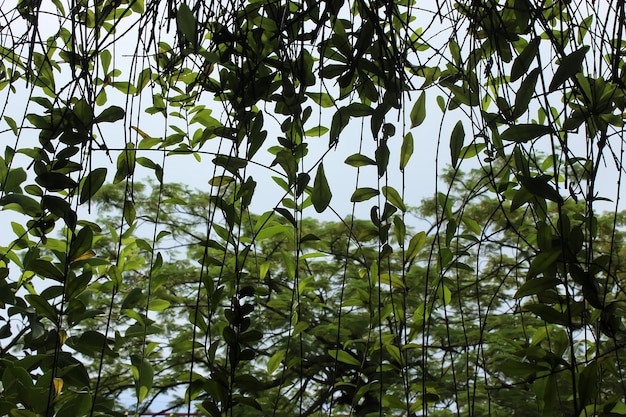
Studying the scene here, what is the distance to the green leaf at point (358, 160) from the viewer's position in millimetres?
660

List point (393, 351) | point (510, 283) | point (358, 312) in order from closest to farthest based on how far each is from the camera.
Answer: point (393, 351) → point (358, 312) → point (510, 283)

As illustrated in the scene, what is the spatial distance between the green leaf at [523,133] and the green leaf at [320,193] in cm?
17

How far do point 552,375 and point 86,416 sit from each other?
421 mm

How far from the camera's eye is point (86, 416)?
0.56 m

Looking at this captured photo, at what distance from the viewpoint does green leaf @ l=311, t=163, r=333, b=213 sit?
0.59 meters

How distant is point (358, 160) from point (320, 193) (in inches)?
Answer: 3.6

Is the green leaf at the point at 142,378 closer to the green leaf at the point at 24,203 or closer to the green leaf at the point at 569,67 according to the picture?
the green leaf at the point at 24,203

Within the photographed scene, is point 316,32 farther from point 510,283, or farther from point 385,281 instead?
point 510,283

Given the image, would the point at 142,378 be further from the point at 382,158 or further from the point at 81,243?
the point at 382,158

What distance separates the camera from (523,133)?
1.75 ft

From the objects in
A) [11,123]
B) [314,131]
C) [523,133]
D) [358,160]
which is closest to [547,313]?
[523,133]

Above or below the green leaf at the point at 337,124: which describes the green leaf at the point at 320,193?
below

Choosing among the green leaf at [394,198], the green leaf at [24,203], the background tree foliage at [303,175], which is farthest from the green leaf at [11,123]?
the green leaf at [394,198]

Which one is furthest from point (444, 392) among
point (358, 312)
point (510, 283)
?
point (510, 283)
